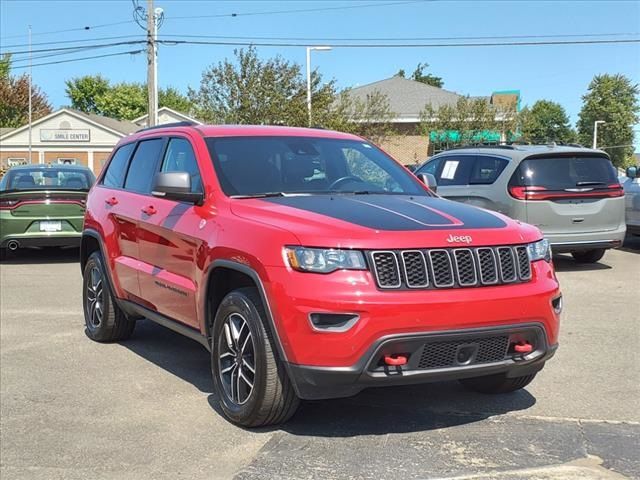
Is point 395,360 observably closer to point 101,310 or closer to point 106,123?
point 101,310

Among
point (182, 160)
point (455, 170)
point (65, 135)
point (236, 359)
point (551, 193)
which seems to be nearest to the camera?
point (236, 359)

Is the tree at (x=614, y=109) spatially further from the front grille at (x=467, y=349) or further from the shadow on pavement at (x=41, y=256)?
the front grille at (x=467, y=349)

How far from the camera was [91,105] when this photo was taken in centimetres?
9025

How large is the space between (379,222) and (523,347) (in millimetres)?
1062

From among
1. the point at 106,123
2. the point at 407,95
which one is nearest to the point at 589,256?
the point at 407,95

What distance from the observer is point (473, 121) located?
32.7 m

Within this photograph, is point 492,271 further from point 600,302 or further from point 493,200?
point 493,200

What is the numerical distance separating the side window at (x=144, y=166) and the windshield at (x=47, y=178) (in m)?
6.28

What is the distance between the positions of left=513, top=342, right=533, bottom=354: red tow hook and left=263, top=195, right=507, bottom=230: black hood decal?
674mm

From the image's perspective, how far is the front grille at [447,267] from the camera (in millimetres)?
3604

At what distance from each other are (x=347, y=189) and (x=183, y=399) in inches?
71.4

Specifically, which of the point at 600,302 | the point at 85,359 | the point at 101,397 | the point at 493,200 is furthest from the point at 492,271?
the point at 493,200

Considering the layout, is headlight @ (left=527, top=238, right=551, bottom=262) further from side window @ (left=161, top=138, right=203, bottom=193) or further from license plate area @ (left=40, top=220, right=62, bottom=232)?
license plate area @ (left=40, top=220, right=62, bottom=232)

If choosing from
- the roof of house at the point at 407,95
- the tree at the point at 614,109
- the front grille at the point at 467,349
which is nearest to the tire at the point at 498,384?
the front grille at the point at 467,349
